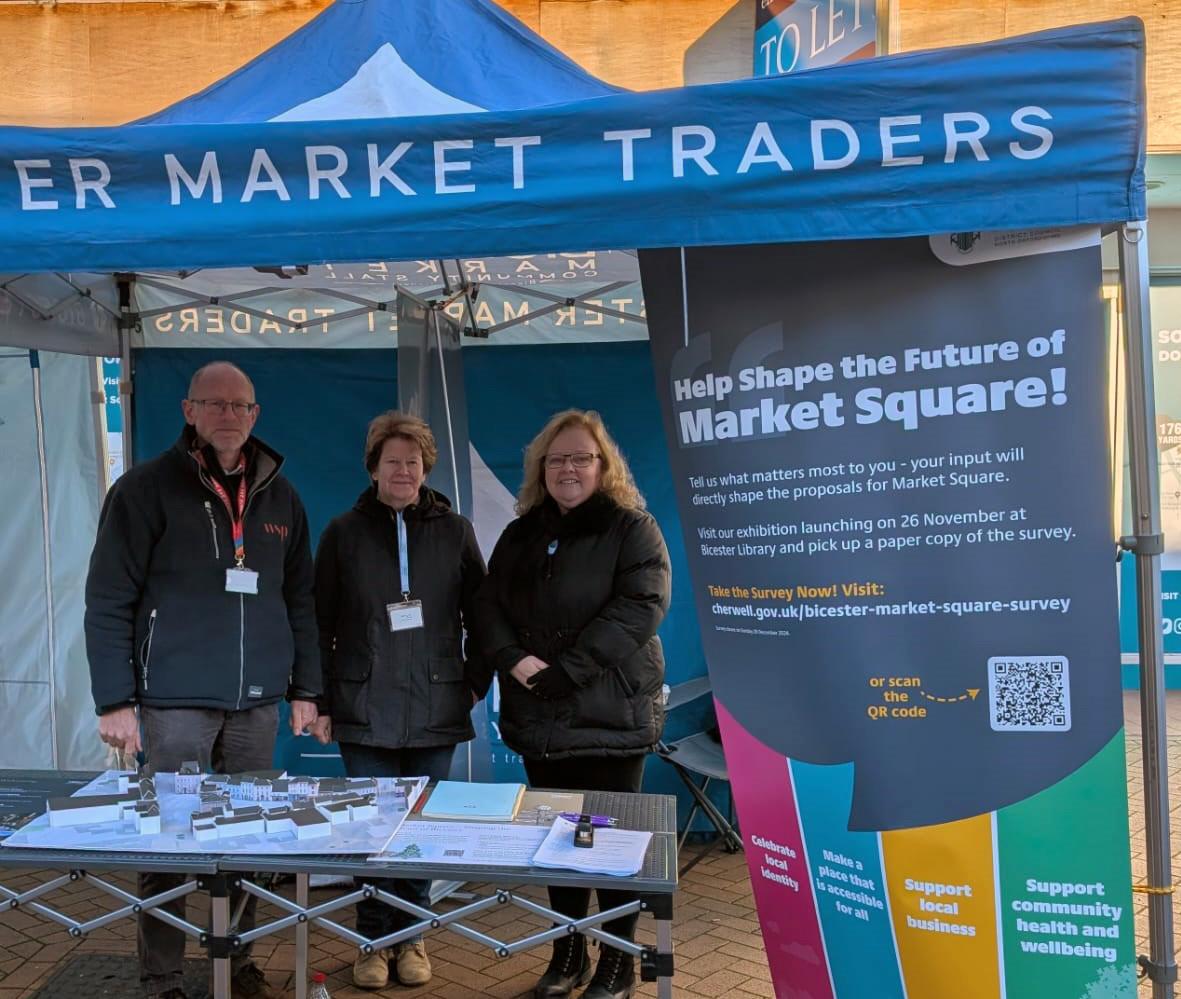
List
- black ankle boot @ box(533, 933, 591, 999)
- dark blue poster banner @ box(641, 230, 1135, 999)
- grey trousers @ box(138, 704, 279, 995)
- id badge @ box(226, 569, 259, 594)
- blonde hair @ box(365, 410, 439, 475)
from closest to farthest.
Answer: dark blue poster banner @ box(641, 230, 1135, 999) < grey trousers @ box(138, 704, 279, 995) < id badge @ box(226, 569, 259, 594) < black ankle boot @ box(533, 933, 591, 999) < blonde hair @ box(365, 410, 439, 475)

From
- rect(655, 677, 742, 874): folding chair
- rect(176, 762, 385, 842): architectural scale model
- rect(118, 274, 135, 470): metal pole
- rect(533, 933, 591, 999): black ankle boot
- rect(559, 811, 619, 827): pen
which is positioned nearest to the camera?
rect(176, 762, 385, 842): architectural scale model

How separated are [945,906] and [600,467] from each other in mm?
1478

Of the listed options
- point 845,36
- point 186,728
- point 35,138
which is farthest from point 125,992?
point 845,36

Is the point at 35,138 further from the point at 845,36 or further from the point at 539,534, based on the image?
the point at 845,36

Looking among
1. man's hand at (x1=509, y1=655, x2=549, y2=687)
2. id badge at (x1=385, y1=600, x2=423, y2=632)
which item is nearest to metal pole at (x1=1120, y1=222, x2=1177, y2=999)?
man's hand at (x1=509, y1=655, x2=549, y2=687)

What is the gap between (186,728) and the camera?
9.30ft

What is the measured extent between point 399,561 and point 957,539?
1674mm

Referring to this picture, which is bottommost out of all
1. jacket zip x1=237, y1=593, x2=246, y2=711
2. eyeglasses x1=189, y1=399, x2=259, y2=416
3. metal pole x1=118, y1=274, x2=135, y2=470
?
jacket zip x1=237, y1=593, x2=246, y2=711

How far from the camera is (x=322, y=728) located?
311 centimetres

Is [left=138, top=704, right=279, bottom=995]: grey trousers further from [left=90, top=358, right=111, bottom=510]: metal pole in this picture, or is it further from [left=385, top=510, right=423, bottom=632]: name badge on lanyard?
[left=90, top=358, right=111, bottom=510]: metal pole

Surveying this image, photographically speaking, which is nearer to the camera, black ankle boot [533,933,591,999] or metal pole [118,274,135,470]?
black ankle boot [533,933,591,999]

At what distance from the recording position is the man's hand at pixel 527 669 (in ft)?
9.59

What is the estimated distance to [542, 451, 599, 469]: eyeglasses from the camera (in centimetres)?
304

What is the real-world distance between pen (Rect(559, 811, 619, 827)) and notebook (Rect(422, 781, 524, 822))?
0.12 m
